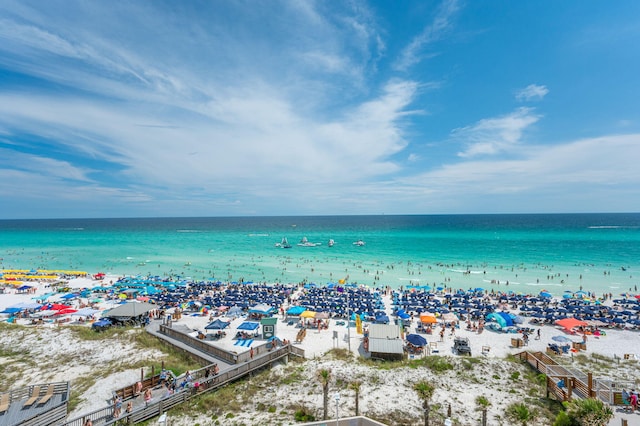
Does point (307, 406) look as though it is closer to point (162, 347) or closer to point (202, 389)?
point (202, 389)

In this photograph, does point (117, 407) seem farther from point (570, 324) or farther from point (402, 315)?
point (570, 324)

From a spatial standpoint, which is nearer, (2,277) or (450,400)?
(450,400)

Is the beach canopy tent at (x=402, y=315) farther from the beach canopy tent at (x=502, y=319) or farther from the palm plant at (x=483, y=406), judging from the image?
the palm plant at (x=483, y=406)

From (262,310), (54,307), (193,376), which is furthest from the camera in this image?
(54,307)

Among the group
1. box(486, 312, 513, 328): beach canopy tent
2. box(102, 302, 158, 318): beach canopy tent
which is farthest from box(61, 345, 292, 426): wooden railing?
box(486, 312, 513, 328): beach canopy tent

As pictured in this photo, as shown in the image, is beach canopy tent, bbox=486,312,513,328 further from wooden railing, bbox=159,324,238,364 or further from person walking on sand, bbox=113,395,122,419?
person walking on sand, bbox=113,395,122,419

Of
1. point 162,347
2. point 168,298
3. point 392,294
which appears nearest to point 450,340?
point 392,294

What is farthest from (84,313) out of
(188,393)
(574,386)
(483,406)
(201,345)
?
(574,386)
